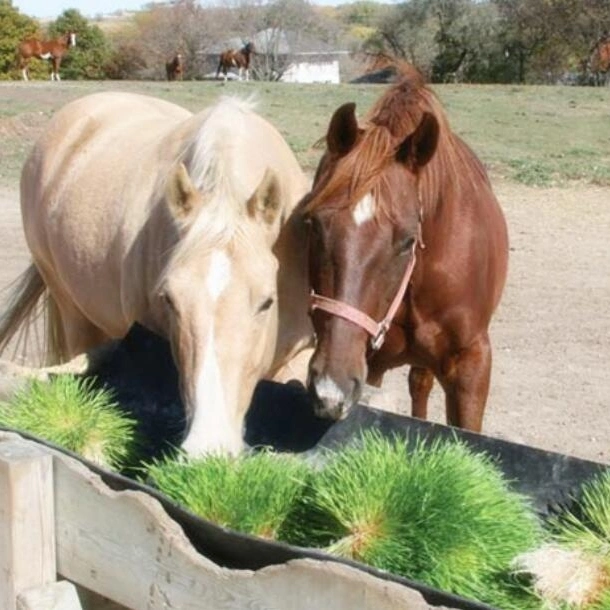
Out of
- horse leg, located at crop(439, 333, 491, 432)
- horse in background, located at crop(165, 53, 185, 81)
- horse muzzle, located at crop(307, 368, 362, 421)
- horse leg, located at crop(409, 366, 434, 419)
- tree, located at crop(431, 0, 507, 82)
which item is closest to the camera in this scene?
horse muzzle, located at crop(307, 368, 362, 421)

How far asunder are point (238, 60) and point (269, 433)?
4139 cm

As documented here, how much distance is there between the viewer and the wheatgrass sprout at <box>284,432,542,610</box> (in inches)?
77.6

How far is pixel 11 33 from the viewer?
41812mm

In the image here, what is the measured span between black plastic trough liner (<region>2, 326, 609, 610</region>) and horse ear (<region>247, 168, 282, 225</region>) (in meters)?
0.41

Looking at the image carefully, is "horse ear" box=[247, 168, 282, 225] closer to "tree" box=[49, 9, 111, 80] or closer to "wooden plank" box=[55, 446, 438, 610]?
"wooden plank" box=[55, 446, 438, 610]

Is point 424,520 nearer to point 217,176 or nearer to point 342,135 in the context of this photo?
point 217,176

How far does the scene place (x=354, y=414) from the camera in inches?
113

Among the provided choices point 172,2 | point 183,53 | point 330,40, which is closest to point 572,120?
point 183,53

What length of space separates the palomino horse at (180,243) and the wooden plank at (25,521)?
335 mm

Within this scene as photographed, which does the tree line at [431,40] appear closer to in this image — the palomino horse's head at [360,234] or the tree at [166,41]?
the tree at [166,41]

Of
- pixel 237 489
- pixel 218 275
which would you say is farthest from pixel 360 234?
pixel 237 489

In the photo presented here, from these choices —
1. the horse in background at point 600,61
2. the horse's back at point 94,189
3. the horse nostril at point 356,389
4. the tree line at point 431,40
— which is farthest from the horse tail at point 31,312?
the horse in background at point 600,61

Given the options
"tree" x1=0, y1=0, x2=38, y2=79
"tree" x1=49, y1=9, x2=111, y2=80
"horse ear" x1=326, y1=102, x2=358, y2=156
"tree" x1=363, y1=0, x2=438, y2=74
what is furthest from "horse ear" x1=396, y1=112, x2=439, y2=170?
"tree" x1=49, y1=9, x2=111, y2=80

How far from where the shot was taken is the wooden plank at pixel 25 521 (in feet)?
7.50
